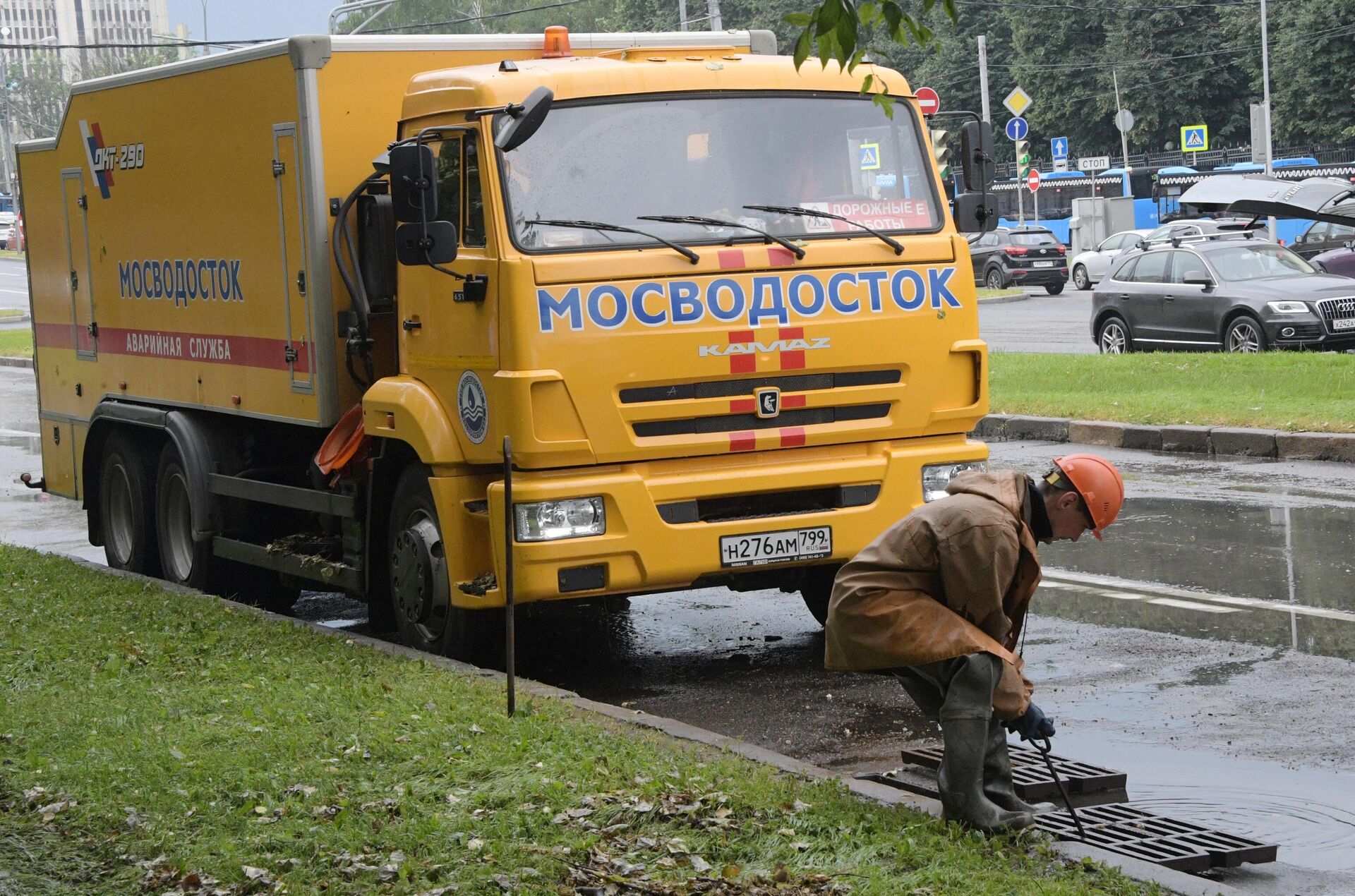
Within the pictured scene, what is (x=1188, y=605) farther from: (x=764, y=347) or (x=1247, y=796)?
(x=1247, y=796)

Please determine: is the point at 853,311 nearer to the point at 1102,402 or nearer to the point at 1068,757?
the point at 1068,757

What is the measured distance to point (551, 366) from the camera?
7758mm

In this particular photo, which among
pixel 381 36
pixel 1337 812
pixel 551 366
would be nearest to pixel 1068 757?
pixel 1337 812

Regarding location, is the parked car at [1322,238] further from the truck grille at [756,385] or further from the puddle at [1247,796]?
the puddle at [1247,796]

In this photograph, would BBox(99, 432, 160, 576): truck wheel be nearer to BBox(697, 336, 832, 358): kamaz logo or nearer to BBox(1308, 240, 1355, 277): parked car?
BBox(697, 336, 832, 358): kamaz logo

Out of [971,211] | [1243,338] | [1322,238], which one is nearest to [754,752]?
[971,211]

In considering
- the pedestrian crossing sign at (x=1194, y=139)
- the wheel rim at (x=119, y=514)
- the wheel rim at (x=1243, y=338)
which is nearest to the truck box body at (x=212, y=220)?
the wheel rim at (x=119, y=514)

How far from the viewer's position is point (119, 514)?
40.1 ft

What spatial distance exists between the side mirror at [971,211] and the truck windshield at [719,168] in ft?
0.91

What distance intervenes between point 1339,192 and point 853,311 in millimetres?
19018

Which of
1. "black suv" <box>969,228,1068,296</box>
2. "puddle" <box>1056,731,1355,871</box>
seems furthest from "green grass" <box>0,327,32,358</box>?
"puddle" <box>1056,731,1355,871</box>

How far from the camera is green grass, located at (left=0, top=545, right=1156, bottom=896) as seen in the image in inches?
203

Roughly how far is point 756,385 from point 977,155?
1.93 metres

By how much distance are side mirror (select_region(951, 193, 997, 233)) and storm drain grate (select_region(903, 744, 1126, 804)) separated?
10.4ft
